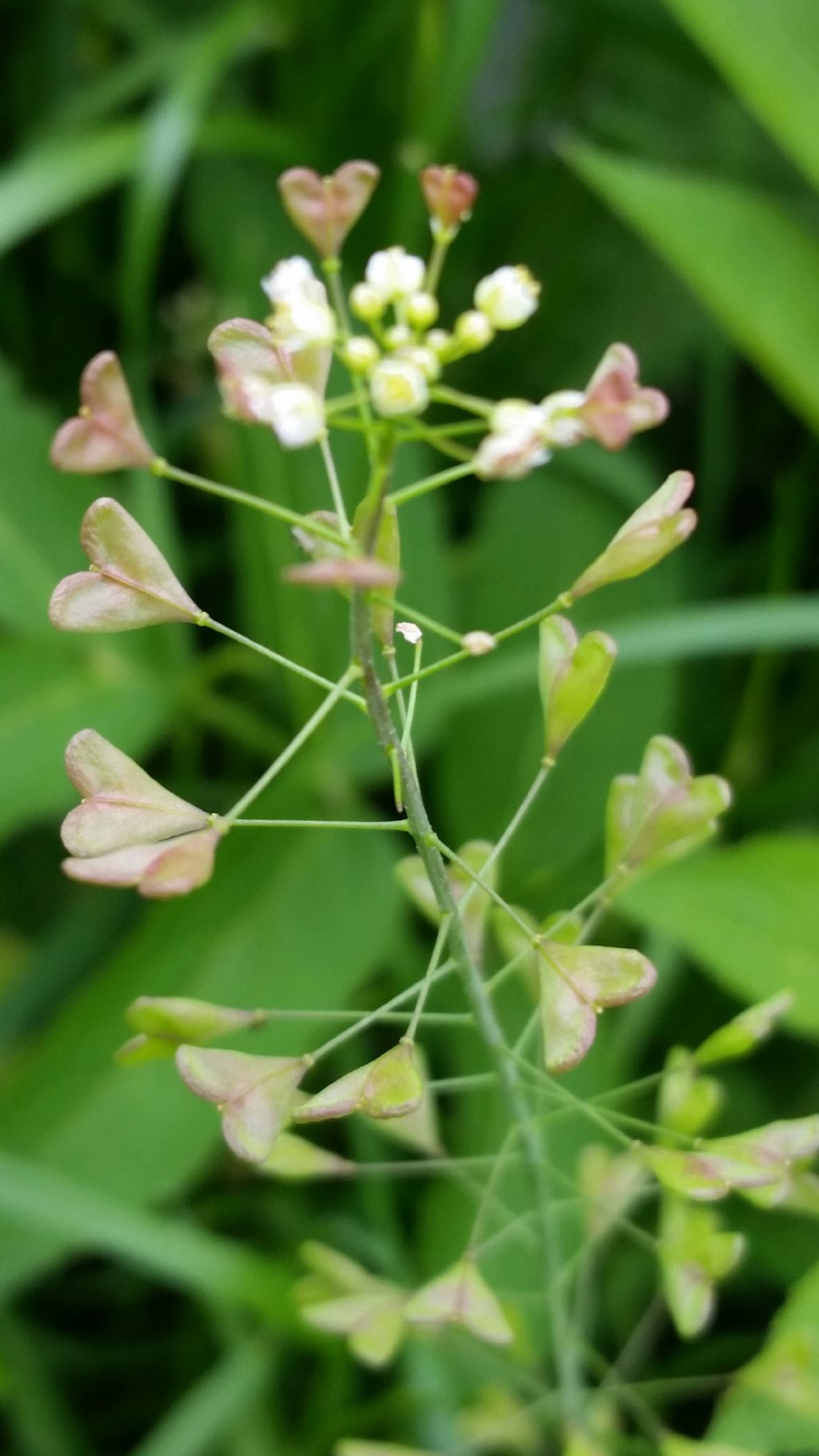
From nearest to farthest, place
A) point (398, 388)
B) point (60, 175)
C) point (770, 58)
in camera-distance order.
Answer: point (398, 388)
point (770, 58)
point (60, 175)

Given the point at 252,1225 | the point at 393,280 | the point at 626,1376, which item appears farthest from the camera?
the point at 252,1225

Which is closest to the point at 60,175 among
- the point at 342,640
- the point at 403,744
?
the point at 342,640

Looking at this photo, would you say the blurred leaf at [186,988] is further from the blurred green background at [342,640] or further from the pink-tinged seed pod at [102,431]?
the pink-tinged seed pod at [102,431]

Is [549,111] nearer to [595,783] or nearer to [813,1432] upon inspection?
[595,783]

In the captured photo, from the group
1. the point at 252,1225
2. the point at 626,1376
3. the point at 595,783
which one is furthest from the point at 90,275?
the point at 626,1376

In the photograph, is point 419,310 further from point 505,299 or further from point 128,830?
point 128,830

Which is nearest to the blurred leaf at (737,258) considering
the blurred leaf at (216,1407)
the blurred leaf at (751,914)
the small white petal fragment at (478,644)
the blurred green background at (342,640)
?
the blurred green background at (342,640)

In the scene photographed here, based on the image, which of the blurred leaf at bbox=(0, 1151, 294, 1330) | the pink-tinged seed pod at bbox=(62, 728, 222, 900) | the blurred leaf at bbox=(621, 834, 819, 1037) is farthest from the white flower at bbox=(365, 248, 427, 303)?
the blurred leaf at bbox=(0, 1151, 294, 1330)
